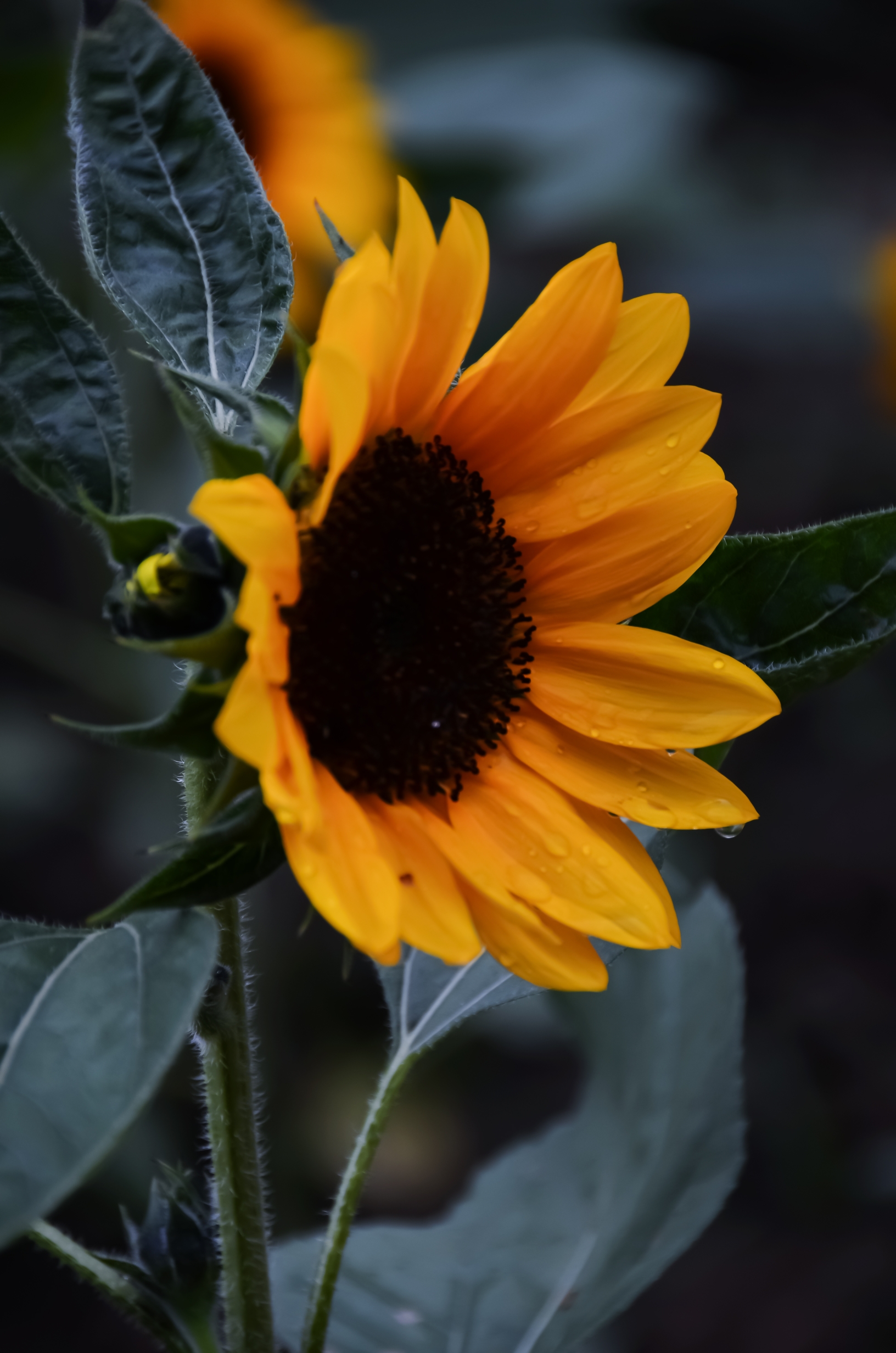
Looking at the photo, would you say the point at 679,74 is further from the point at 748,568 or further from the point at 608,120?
the point at 748,568

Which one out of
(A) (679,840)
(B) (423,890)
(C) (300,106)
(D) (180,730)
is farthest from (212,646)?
(C) (300,106)

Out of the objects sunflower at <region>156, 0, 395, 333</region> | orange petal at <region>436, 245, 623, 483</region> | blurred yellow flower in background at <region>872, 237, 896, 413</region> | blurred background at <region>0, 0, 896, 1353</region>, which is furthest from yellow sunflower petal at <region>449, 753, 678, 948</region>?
blurred yellow flower in background at <region>872, 237, 896, 413</region>

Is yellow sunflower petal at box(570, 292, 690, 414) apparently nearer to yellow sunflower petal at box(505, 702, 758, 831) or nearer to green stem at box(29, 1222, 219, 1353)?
yellow sunflower petal at box(505, 702, 758, 831)

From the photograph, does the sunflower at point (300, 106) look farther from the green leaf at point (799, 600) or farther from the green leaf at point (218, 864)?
the green leaf at point (218, 864)

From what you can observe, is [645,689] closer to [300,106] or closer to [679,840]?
[679,840]

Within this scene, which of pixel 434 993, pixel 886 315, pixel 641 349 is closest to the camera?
pixel 641 349
